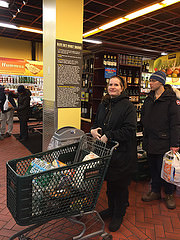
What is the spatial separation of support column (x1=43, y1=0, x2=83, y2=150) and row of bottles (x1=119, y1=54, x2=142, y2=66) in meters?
2.47

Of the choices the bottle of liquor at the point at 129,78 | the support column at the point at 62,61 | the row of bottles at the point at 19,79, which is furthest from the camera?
the row of bottles at the point at 19,79

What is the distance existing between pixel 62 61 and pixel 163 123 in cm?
209

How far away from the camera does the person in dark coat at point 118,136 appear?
2332 millimetres

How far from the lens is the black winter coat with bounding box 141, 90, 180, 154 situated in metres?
2.85

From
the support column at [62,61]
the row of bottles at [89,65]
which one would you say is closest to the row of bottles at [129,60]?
the row of bottles at [89,65]

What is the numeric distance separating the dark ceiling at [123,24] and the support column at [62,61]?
2598 mm

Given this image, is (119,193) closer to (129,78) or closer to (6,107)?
(129,78)

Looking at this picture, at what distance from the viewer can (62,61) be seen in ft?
12.2

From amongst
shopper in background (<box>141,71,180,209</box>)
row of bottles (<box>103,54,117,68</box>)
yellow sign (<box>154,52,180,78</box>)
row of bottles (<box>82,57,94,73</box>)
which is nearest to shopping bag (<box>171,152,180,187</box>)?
shopper in background (<box>141,71,180,209</box>)

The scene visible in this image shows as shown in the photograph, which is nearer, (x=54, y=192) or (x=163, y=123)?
(x=54, y=192)

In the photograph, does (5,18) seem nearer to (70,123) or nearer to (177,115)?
(70,123)

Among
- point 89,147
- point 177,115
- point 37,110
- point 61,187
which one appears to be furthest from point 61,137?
point 37,110

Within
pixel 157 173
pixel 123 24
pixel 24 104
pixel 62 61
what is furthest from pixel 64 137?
pixel 123 24

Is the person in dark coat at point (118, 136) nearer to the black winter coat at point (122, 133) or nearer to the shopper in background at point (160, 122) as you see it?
the black winter coat at point (122, 133)
